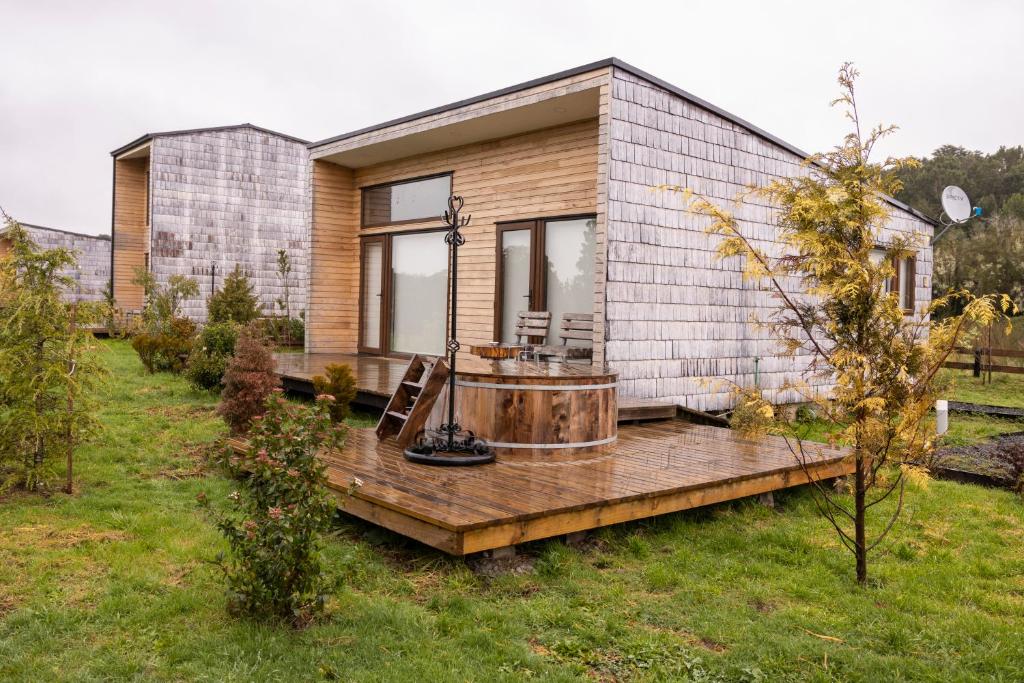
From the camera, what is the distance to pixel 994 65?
34156mm

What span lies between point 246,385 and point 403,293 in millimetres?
6102

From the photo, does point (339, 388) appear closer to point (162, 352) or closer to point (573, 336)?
point (573, 336)

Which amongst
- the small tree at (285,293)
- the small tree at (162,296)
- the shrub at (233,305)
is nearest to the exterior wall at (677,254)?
the shrub at (233,305)

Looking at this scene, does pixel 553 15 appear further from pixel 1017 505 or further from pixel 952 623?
pixel 952 623

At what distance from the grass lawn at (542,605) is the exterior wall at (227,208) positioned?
15.6 metres

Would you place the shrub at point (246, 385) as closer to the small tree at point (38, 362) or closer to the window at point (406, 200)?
the small tree at point (38, 362)

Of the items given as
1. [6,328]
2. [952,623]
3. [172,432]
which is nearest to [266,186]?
[172,432]

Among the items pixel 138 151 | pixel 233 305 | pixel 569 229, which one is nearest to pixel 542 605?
pixel 569 229

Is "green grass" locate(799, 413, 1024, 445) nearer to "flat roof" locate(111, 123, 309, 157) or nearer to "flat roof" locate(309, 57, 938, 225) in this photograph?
"flat roof" locate(309, 57, 938, 225)

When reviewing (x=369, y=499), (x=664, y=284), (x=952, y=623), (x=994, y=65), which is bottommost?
(x=952, y=623)

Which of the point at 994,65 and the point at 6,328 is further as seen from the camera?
the point at 994,65

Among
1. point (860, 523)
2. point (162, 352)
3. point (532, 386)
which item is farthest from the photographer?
point (162, 352)

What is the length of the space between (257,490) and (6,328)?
2904mm

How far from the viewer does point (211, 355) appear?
34.2 feet
